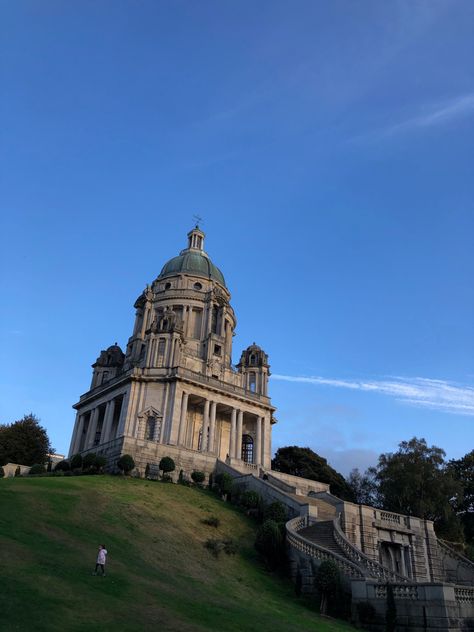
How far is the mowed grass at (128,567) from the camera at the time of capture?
1549cm

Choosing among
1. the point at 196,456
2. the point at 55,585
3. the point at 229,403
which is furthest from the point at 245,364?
the point at 55,585

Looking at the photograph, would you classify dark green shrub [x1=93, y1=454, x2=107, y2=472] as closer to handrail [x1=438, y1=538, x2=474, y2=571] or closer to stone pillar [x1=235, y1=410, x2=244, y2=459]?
stone pillar [x1=235, y1=410, x2=244, y2=459]

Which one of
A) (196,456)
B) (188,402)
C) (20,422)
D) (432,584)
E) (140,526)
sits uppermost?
(188,402)

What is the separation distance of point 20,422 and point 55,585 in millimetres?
45748

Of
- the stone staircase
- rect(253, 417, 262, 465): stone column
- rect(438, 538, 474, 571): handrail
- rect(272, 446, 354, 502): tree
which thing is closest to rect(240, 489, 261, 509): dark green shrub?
the stone staircase

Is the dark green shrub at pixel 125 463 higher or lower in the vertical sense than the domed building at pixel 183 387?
lower

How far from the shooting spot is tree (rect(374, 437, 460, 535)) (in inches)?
2156

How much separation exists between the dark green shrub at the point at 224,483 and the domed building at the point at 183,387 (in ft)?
12.6

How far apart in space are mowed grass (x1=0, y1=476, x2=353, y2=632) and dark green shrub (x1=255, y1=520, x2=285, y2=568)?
0.65m

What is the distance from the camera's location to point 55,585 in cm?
1684

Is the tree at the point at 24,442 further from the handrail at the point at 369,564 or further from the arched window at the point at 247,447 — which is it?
the handrail at the point at 369,564

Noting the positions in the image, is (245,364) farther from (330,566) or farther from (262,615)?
(262,615)

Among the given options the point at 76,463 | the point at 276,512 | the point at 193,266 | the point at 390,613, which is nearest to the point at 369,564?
the point at 390,613

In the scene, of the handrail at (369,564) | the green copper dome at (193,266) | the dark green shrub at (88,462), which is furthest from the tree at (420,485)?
the green copper dome at (193,266)
